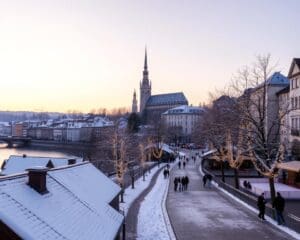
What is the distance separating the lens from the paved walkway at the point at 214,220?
74.3 ft

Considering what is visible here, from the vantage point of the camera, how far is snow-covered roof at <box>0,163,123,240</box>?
11367 millimetres

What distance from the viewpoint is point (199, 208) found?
3098cm

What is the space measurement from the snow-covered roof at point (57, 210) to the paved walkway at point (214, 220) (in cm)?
620

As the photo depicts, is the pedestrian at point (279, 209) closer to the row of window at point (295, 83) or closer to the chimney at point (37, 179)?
the chimney at point (37, 179)

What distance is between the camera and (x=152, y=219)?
26.9 meters

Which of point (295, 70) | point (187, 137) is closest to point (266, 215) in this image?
point (295, 70)

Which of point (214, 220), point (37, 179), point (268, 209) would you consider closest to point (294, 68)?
point (268, 209)

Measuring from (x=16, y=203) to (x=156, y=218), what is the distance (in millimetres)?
15990

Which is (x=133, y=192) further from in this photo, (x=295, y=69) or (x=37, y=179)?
(x=295, y=69)

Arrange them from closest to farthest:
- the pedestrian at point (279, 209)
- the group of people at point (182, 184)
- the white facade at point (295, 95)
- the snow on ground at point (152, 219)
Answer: the snow on ground at point (152, 219)
the pedestrian at point (279, 209)
the group of people at point (182, 184)
the white facade at point (295, 95)

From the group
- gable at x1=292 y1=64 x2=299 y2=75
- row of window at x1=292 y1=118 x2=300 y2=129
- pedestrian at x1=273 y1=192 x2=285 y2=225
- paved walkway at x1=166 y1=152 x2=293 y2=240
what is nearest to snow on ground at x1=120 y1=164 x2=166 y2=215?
paved walkway at x1=166 y1=152 x2=293 y2=240

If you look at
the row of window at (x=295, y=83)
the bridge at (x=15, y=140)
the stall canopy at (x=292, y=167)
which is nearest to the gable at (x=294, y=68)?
the row of window at (x=295, y=83)

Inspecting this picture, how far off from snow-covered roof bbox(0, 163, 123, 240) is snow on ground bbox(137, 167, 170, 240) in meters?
4.03

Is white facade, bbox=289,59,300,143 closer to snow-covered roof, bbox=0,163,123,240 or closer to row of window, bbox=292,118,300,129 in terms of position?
row of window, bbox=292,118,300,129
